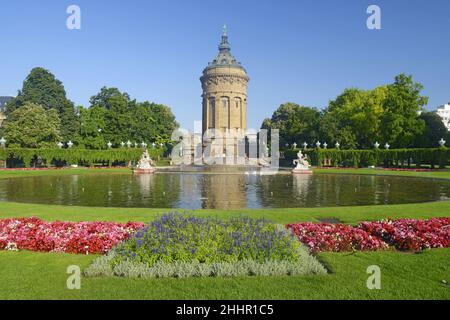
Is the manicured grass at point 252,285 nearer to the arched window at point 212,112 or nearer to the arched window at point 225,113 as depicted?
the arched window at point 225,113

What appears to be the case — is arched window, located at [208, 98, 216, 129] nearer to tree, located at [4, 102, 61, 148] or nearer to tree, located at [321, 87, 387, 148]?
tree, located at [321, 87, 387, 148]

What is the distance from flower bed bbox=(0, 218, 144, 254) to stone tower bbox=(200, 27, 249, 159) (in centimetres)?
7934

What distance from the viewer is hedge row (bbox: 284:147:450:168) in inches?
1882

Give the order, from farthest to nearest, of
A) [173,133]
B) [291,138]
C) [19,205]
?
[173,133] → [291,138] → [19,205]

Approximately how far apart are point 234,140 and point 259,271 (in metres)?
82.8

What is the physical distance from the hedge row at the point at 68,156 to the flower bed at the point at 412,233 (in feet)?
170

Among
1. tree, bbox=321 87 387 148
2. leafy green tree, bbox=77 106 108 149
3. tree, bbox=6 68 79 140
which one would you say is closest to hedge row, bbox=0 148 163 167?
leafy green tree, bbox=77 106 108 149

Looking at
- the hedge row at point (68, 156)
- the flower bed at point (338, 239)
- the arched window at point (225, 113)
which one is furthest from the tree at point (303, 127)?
the flower bed at point (338, 239)

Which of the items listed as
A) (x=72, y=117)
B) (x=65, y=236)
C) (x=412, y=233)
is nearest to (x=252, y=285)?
(x=412, y=233)

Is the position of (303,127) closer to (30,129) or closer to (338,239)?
(30,129)

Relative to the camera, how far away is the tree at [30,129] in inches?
2178
